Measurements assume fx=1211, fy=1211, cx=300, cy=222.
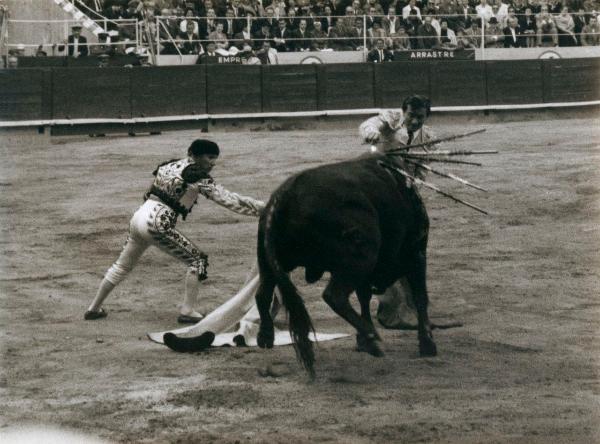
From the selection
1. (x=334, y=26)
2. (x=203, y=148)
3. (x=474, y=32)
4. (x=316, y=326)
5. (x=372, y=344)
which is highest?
(x=334, y=26)

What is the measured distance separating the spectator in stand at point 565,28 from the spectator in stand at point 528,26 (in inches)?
16.3

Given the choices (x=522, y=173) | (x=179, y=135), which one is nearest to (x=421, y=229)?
(x=522, y=173)

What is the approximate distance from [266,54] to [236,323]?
13100 mm

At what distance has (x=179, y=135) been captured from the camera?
17.8 metres

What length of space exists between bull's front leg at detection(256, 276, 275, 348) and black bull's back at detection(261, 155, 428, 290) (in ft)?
0.42

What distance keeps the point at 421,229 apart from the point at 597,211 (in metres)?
4.95

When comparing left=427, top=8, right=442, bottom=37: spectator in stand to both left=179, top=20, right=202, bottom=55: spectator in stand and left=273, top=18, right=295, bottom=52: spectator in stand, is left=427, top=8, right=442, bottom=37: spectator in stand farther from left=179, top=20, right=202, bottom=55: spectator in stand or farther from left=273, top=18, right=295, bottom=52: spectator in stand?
left=179, top=20, right=202, bottom=55: spectator in stand

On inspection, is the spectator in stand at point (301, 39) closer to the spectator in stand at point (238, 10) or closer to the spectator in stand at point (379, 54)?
the spectator in stand at point (238, 10)

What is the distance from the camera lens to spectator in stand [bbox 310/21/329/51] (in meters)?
19.8

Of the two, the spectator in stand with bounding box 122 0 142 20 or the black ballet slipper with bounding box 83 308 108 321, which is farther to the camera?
the spectator in stand with bounding box 122 0 142 20

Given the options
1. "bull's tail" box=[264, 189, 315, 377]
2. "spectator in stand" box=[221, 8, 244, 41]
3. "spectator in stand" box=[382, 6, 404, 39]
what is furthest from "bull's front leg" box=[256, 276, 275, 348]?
"spectator in stand" box=[382, 6, 404, 39]

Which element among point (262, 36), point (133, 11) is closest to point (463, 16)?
point (262, 36)

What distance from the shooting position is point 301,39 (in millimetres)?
19688

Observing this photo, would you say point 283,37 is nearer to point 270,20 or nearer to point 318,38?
point 270,20
